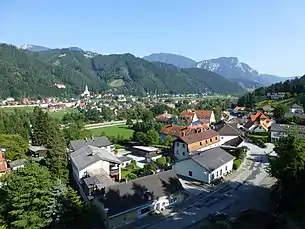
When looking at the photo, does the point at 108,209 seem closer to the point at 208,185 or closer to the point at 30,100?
the point at 208,185

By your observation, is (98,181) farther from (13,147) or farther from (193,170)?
(13,147)

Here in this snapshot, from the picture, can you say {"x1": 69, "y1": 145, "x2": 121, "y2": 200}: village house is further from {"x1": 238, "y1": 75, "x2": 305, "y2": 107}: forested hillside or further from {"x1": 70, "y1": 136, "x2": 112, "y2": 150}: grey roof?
{"x1": 238, "y1": 75, "x2": 305, "y2": 107}: forested hillside

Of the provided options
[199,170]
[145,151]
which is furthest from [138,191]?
[145,151]

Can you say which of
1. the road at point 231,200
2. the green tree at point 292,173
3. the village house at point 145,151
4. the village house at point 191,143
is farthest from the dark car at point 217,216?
the village house at point 145,151

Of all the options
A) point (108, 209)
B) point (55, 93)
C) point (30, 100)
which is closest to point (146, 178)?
point (108, 209)

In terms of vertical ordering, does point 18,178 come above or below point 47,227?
above

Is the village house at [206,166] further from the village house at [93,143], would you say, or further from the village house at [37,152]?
the village house at [37,152]

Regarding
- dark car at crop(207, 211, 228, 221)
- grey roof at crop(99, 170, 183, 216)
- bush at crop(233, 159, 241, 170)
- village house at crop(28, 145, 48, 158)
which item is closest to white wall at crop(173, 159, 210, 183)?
grey roof at crop(99, 170, 183, 216)

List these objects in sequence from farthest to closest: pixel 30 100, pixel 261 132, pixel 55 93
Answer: pixel 55 93
pixel 30 100
pixel 261 132
